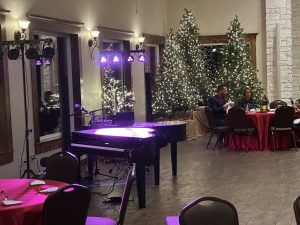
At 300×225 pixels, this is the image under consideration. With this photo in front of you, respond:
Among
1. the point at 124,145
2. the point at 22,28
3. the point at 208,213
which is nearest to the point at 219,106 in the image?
the point at 22,28

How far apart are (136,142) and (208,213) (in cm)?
315

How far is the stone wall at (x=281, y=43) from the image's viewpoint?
46.6ft

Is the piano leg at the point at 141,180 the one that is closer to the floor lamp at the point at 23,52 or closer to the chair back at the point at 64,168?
the chair back at the point at 64,168

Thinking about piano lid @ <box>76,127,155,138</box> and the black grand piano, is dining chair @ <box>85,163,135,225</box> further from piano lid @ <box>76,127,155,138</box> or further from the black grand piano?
piano lid @ <box>76,127,155,138</box>

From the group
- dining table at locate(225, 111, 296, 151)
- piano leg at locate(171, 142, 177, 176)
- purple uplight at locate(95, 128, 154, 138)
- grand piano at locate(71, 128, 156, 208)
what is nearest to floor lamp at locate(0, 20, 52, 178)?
grand piano at locate(71, 128, 156, 208)

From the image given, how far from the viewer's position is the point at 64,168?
530 cm

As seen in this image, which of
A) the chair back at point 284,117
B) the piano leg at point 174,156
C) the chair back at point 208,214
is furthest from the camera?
the chair back at point 284,117

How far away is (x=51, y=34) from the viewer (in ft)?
31.3

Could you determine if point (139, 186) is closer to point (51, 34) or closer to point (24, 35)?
point (24, 35)

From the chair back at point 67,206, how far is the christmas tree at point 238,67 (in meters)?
10.1

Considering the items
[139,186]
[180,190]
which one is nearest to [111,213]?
[139,186]

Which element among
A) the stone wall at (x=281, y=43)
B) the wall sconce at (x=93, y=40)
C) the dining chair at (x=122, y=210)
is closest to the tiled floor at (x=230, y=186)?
the dining chair at (x=122, y=210)

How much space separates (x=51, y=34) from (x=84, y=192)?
6.29 meters

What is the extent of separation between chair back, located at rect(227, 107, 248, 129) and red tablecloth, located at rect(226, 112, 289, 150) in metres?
0.21
